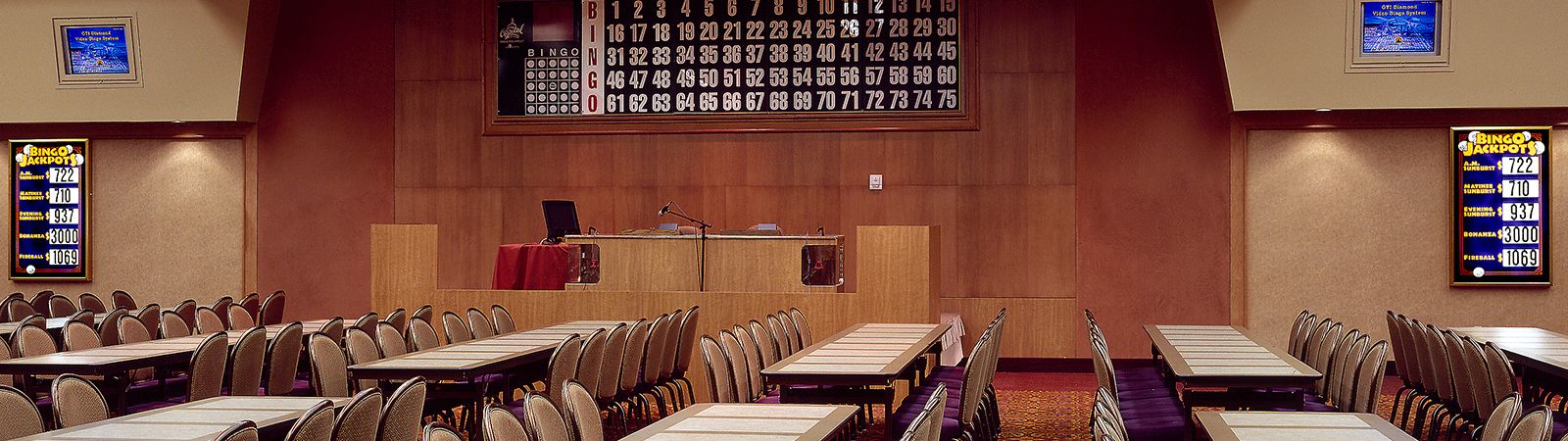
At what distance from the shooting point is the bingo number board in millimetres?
12531

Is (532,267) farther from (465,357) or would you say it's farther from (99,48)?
(99,48)

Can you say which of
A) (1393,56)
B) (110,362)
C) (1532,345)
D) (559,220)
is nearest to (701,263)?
(559,220)

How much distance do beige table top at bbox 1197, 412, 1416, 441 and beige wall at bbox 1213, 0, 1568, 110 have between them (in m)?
7.08

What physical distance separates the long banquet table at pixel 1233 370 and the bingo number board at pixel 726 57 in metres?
4.91

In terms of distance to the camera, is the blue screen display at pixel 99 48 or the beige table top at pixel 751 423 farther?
the blue screen display at pixel 99 48

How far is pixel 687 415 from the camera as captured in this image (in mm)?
4984

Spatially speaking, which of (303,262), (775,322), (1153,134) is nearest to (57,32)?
(303,262)

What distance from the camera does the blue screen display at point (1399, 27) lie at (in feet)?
36.9

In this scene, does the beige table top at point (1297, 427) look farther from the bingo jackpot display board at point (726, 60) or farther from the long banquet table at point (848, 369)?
the bingo jackpot display board at point (726, 60)

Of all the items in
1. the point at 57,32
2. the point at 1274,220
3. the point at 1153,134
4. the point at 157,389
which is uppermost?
the point at 57,32

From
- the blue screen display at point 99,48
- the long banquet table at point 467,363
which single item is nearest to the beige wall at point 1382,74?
the long banquet table at point 467,363

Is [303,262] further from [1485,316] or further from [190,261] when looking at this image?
[1485,316]

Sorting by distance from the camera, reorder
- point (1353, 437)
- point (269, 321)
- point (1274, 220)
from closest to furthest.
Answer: point (1353, 437) → point (269, 321) → point (1274, 220)

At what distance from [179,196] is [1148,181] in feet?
31.4
